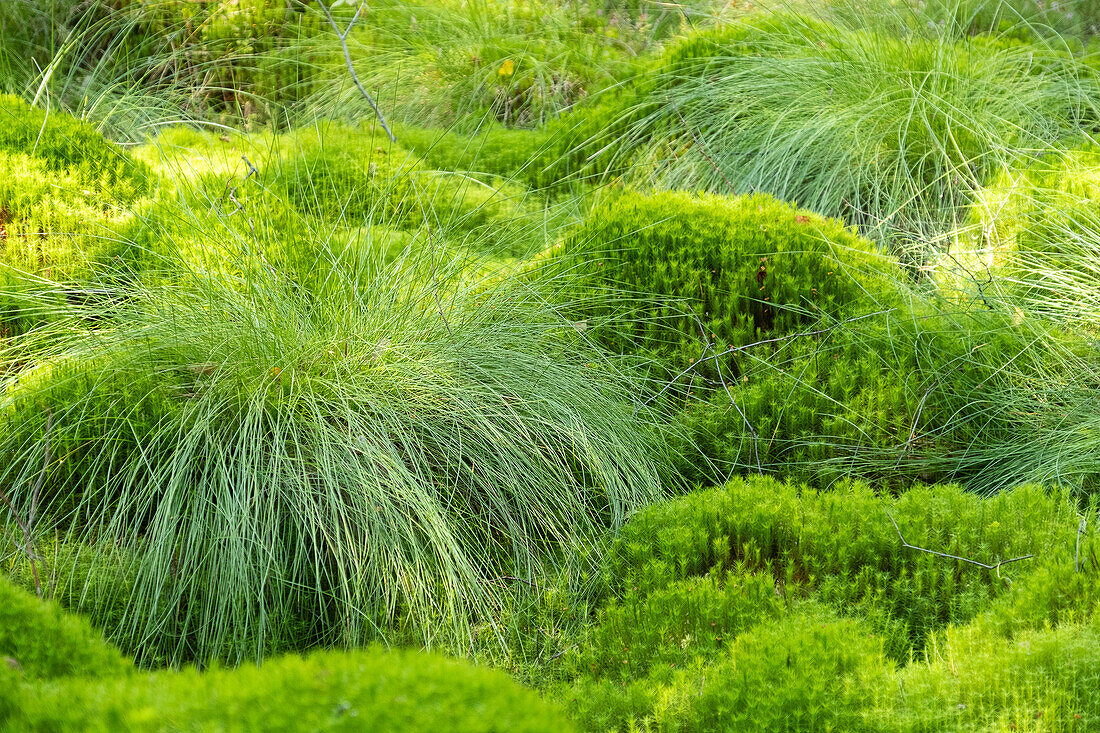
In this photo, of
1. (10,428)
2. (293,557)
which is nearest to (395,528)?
(293,557)

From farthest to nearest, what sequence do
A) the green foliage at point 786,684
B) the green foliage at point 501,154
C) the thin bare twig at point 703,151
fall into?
the green foliage at point 501,154
the thin bare twig at point 703,151
the green foliage at point 786,684

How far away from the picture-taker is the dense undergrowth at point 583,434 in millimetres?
2305

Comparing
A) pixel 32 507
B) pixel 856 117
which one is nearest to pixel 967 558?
pixel 32 507

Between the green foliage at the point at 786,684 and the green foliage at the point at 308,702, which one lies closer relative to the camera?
the green foliage at the point at 308,702

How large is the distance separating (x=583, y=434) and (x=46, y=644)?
6.05ft

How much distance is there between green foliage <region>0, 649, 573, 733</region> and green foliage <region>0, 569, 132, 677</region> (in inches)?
9.9

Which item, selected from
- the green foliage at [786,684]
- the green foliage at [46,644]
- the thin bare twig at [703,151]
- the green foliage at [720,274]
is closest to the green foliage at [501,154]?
the thin bare twig at [703,151]

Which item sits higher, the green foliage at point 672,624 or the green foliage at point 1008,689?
the green foliage at point 1008,689

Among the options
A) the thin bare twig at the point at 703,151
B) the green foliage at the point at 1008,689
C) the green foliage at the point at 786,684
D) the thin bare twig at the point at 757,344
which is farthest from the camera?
the thin bare twig at the point at 703,151

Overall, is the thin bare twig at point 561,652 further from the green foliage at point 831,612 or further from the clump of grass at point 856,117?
the clump of grass at point 856,117

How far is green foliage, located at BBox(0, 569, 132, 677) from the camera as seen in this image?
1.85 m

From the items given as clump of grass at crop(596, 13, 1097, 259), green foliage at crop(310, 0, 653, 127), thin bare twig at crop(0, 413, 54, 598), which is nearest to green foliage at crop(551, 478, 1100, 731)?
thin bare twig at crop(0, 413, 54, 598)

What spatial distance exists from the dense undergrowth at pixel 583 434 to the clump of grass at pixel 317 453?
0.7 inches

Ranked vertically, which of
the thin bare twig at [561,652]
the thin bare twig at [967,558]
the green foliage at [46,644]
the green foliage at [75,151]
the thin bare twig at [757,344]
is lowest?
the thin bare twig at [561,652]
